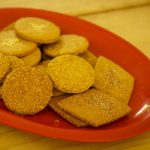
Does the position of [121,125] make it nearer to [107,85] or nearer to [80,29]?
[107,85]

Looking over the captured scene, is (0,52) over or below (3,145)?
over

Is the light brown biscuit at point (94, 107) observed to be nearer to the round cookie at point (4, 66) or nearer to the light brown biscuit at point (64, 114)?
the light brown biscuit at point (64, 114)

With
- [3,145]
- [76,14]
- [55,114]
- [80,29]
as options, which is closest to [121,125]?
[55,114]

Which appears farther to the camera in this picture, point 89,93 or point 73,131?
point 89,93

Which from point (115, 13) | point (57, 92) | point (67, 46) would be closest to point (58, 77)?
point (57, 92)

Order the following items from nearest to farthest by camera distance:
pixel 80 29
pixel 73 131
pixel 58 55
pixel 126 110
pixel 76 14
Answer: pixel 73 131
pixel 126 110
pixel 58 55
pixel 80 29
pixel 76 14

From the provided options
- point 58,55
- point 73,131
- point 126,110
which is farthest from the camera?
point 58,55

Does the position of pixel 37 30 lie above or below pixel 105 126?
above

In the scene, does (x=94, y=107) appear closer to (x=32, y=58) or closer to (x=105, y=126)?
(x=105, y=126)
